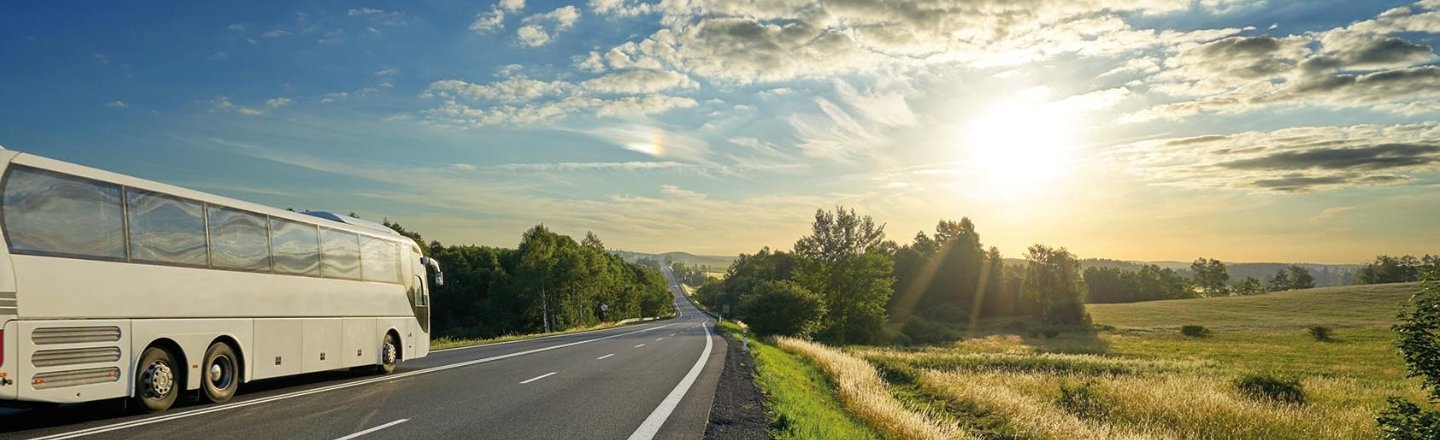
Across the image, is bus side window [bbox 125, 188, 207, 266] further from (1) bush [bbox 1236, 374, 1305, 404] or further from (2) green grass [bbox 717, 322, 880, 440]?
(1) bush [bbox 1236, 374, 1305, 404]

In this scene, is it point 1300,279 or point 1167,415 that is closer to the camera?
point 1167,415

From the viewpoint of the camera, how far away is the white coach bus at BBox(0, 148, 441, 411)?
9.26 meters

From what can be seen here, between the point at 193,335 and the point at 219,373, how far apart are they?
0.99m

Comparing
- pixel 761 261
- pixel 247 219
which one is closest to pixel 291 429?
pixel 247 219

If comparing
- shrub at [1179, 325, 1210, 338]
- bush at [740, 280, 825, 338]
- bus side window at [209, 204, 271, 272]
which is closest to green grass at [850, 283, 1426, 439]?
shrub at [1179, 325, 1210, 338]

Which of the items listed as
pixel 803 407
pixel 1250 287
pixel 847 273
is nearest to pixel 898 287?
pixel 847 273

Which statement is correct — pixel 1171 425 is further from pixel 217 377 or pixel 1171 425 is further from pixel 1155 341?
pixel 1155 341

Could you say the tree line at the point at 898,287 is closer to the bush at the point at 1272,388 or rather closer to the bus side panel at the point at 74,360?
the bush at the point at 1272,388

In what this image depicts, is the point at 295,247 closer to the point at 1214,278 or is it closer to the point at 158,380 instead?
the point at 158,380

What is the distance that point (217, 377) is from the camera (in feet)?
40.3

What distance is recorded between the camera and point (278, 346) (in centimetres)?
1370

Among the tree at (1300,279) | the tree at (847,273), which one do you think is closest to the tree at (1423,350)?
the tree at (847,273)

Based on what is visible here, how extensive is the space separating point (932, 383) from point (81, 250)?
20.9m

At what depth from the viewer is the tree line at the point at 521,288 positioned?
266 ft
